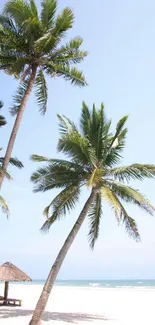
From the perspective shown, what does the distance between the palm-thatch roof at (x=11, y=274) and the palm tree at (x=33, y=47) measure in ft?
24.2

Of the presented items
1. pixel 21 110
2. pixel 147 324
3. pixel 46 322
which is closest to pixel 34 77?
pixel 21 110

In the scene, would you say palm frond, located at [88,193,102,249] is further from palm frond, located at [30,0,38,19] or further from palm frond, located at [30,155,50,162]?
palm frond, located at [30,0,38,19]

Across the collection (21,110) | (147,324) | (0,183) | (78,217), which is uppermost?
(21,110)

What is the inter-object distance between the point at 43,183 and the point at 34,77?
387 centimetres

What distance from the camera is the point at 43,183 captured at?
1357 cm

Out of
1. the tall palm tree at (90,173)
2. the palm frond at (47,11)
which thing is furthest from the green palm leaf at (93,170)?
the palm frond at (47,11)

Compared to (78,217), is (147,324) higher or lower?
lower

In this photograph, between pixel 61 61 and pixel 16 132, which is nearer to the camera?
pixel 16 132

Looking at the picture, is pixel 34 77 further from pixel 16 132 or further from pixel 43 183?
pixel 43 183

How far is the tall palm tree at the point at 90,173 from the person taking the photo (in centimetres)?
1225

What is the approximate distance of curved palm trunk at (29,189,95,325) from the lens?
10.7 metres

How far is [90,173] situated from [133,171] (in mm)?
1522

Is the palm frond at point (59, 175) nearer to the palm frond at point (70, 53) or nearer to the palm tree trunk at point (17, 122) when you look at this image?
the palm tree trunk at point (17, 122)

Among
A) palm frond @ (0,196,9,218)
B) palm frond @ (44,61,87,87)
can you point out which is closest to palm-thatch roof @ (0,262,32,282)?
palm frond @ (0,196,9,218)
